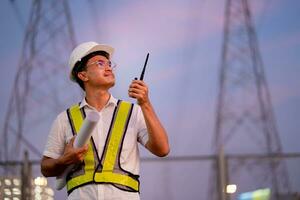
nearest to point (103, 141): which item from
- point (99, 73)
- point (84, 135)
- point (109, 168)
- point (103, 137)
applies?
point (103, 137)

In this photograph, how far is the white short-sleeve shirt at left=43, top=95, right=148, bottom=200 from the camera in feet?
7.63

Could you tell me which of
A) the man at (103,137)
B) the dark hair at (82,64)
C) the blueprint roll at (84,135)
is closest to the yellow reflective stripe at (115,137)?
the man at (103,137)

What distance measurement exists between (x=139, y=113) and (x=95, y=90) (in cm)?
23

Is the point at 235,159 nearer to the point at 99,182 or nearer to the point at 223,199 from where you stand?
the point at 223,199

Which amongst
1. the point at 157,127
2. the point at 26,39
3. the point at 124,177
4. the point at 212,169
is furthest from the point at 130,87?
the point at 26,39

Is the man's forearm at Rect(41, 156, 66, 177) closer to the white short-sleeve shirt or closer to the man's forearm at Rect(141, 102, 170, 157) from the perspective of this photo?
the white short-sleeve shirt

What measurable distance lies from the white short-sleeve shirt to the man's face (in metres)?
0.08

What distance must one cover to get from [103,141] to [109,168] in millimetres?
129

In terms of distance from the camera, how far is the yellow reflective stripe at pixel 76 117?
2525mm

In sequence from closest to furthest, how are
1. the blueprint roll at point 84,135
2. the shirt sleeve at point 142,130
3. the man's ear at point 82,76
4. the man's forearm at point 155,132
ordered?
the blueprint roll at point 84,135, the man's forearm at point 155,132, the shirt sleeve at point 142,130, the man's ear at point 82,76

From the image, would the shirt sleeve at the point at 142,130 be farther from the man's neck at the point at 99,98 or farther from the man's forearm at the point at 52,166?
the man's forearm at the point at 52,166

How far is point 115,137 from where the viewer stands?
7.93 ft

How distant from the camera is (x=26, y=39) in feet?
49.4

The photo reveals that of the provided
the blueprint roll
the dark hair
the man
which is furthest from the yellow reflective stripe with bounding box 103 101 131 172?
the dark hair
